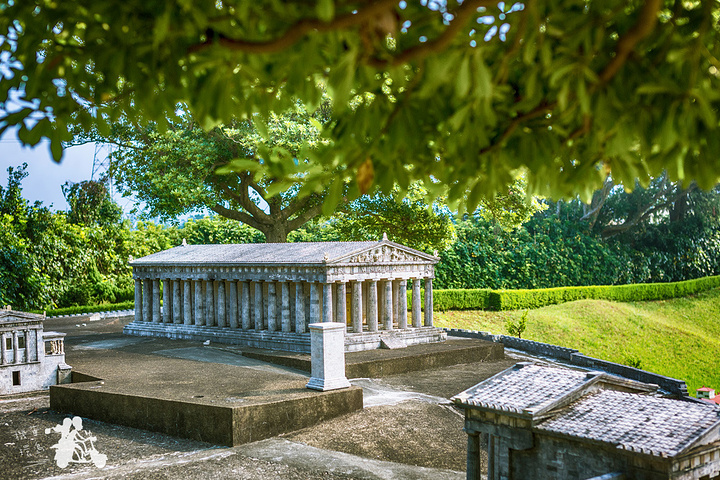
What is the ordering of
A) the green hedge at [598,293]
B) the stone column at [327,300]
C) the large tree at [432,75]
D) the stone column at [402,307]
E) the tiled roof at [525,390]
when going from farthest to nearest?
1. the green hedge at [598,293]
2. the stone column at [402,307]
3. the stone column at [327,300]
4. the tiled roof at [525,390]
5. the large tree at [432,75]

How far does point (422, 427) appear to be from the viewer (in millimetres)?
10500

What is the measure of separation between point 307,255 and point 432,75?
14.2 meters

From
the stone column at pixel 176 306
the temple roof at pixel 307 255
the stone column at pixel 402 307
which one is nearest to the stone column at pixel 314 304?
the temple roof at pixel 307 255

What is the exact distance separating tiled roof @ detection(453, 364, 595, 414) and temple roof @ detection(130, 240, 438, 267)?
894cm

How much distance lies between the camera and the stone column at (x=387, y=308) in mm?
17281

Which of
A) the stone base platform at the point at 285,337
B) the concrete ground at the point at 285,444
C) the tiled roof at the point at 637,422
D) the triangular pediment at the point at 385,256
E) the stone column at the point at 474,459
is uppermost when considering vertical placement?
the triangular pediment at the point at 385,256

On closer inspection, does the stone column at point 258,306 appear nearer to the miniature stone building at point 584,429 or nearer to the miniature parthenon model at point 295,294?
the miniature parthenon model at point 295,294

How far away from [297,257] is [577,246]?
21.8m

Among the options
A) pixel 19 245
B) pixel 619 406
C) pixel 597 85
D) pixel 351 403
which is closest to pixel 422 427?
pixel 351 403

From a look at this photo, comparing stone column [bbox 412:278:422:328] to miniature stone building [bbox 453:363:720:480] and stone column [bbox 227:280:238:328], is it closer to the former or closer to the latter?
stone column [bbox 227:280:238:328]

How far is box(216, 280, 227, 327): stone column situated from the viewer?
18.5m

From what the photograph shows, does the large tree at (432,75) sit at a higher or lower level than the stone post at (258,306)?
higher

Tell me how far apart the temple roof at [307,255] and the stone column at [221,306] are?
75cm

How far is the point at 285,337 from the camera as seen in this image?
16484mm
